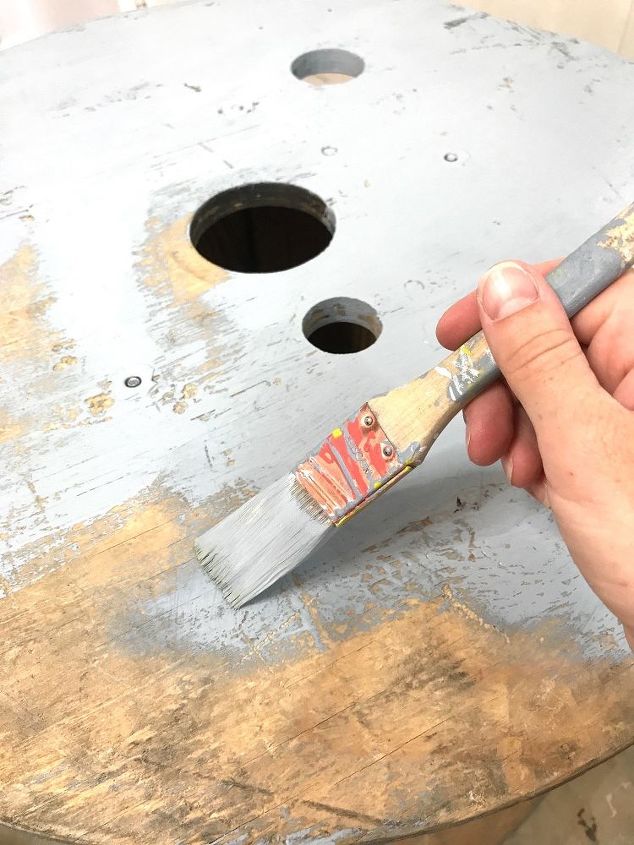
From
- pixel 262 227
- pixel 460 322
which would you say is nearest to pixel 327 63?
pixel 262 227

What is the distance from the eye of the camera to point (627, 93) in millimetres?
1158

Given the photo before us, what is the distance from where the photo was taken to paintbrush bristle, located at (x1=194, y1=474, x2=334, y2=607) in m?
0.71

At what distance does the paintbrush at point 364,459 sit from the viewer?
0.68 m

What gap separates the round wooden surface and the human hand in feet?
0.43

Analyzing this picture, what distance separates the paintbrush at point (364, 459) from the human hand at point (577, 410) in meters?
0.04

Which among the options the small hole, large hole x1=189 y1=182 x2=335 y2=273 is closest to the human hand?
large hole x1=189 y1=182 x2=335 y2=273

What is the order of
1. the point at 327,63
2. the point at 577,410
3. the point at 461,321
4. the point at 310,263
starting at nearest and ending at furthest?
the point at 577,410, the point at 461,321, the point at 310,263, the point at 327,63

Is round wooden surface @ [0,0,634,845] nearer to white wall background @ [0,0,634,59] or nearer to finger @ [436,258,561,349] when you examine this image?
finger @ [436,258,561,349]

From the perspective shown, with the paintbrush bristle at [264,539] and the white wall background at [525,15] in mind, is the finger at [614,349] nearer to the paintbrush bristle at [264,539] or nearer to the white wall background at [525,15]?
the paintbrush bristle at [264,539]

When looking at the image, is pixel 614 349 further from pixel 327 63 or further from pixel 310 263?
pixel 327 63

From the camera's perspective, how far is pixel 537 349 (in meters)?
0.63

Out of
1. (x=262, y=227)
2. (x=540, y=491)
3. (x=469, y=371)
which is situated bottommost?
(x=262, y=227)

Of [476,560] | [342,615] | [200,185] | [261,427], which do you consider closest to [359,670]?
[342,615]

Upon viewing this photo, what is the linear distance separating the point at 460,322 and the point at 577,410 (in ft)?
0.77
